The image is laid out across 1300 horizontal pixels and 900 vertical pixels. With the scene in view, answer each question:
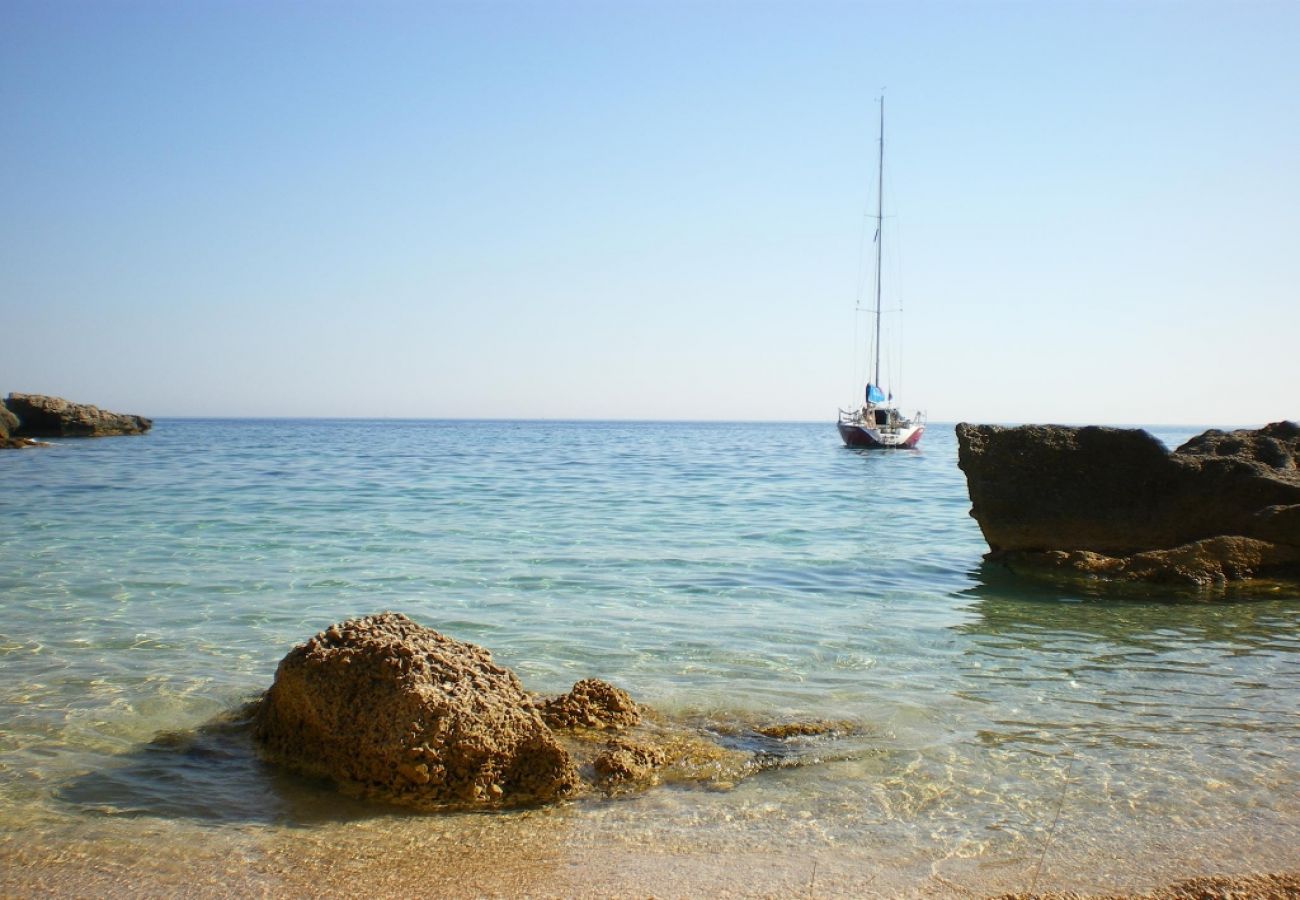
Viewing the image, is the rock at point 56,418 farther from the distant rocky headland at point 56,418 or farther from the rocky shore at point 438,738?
the rocky shore at point 438,738

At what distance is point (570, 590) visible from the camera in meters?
10.2

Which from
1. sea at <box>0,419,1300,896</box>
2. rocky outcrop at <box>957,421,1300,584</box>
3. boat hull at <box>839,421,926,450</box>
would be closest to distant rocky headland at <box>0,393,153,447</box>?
sea at <box>0,419,1300,896</box>

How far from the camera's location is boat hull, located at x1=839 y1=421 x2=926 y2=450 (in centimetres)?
4400

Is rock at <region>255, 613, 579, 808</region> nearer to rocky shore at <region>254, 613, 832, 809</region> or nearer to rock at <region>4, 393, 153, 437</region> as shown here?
A: rocky shore at <region>254, 613, 832, 809</region>

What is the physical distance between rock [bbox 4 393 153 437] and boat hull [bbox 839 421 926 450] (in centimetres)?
3437

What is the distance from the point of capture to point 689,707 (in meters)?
6.23

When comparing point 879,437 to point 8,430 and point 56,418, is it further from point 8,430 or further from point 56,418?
point 56,418

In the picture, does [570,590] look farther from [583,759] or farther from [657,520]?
[657,520]

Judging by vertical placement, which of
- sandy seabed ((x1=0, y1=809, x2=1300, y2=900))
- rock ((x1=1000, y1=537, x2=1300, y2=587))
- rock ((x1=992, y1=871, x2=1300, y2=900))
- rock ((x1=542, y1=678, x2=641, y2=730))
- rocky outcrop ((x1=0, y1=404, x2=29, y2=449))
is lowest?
sandy seabed ((x1=0, y1=809, x2=1300, y2=900))

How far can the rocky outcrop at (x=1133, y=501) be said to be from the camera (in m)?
10.3

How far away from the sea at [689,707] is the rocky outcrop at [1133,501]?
0.54 m

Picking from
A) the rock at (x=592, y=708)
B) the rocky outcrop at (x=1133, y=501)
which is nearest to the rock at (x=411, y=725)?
the rock at (x=592, y=708)

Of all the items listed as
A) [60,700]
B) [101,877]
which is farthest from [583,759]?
[60,700]

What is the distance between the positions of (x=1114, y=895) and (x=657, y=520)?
12578mm
